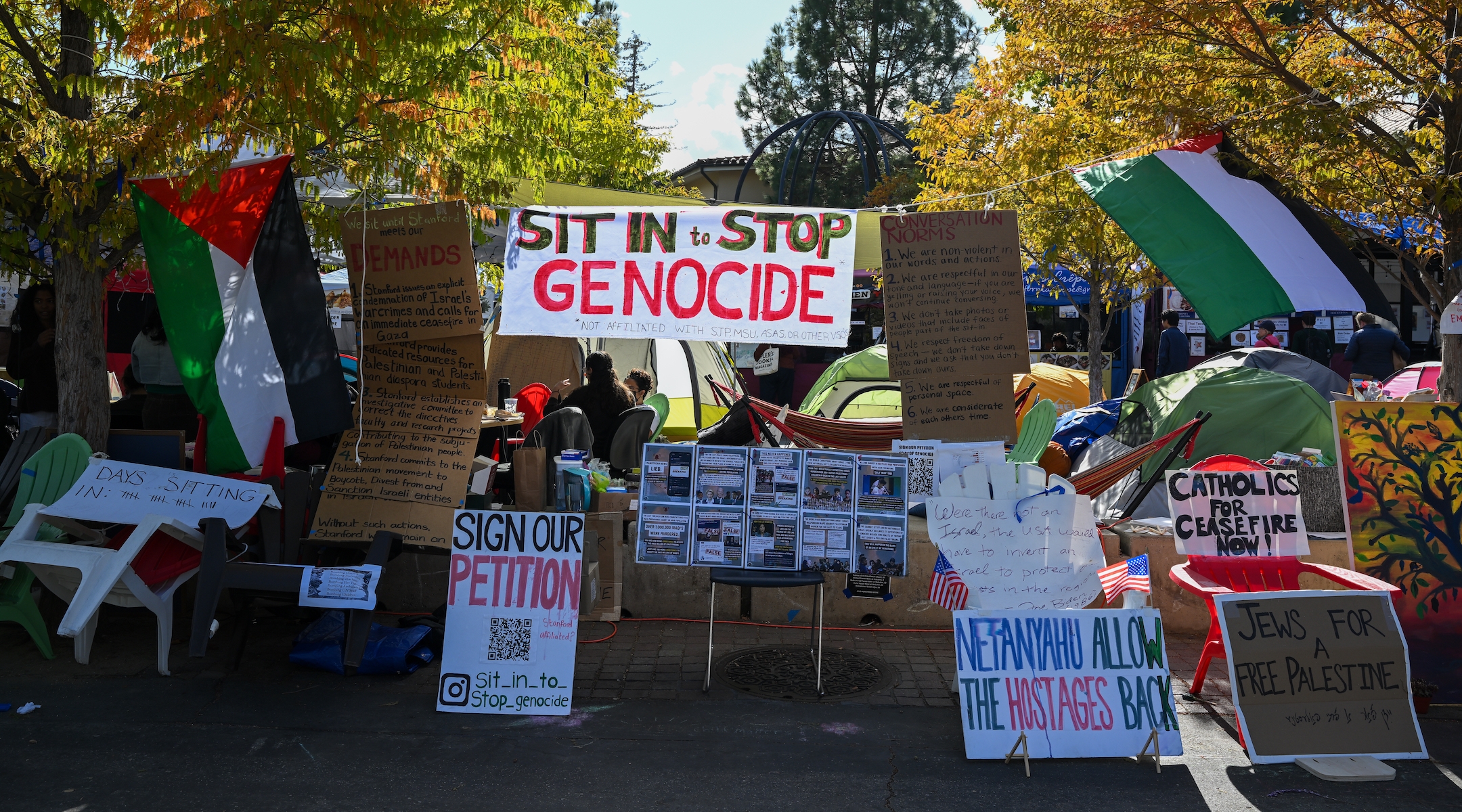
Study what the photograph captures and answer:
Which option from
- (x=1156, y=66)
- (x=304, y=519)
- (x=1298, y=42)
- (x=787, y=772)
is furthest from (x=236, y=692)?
(x=1298, y=42)

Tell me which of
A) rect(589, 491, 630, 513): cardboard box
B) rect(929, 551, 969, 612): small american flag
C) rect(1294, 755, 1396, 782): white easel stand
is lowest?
rect(1294, 755, 1396, 782): white easel stand

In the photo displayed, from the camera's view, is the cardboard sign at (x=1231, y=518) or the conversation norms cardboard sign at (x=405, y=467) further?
the conversation norms cardboard sign at (x=405, y=467)

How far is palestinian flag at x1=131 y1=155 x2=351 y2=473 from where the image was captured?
5285mm

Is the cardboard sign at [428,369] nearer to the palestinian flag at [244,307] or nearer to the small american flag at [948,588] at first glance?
the palestinian flag at [244,307]

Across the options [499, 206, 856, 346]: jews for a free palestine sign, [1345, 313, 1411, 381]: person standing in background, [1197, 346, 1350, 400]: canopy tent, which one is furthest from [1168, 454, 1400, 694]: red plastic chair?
[1345, 313, 1411, 381]: person standing in background

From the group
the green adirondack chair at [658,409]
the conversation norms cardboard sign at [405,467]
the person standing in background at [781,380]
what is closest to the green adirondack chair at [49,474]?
the conversation norms cardboard sign at [405,467]

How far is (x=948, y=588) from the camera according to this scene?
15.2ft

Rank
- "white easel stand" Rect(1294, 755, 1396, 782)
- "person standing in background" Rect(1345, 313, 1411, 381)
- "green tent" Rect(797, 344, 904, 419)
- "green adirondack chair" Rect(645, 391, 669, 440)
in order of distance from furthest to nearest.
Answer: "person standing in background" Rect(1345, 313, 1411, 381), "green tent" Rect(797, 344, 904, 419), "green adirondack chair" Rect(645, 391, 669, 440), "white easel stand" Rect(1294, 755, 1396, 782)

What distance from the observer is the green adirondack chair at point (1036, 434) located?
5871mm

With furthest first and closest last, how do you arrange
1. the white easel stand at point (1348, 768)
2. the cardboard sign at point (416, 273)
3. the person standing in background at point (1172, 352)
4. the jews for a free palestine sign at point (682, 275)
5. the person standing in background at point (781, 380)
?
the person standing in background at point (781, 380) → the person standing in background at point (1172, 352) → the cardboard sign at point (416, 273) → the jews for a free palestine sign at point (682, 275) → the white easel stand at point (1348, 768)

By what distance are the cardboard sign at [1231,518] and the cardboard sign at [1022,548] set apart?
1.46ft

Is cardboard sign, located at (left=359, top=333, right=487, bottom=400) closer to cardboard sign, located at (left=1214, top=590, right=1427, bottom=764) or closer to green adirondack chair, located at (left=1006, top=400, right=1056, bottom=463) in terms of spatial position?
green adirondack chair, located at (left=1006, top=400, right=1056, bottom=463)

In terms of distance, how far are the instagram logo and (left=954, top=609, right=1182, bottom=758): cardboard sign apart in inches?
84.5

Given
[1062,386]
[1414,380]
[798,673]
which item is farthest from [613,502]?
[1414,380]
